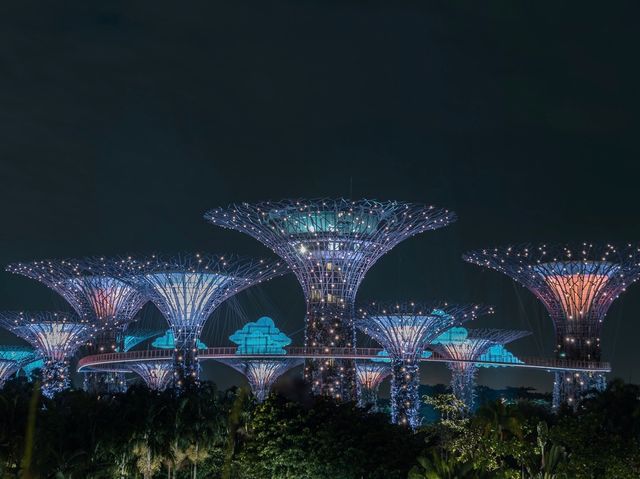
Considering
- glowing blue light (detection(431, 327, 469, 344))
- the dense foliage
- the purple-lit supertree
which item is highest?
the purple-lit supertree

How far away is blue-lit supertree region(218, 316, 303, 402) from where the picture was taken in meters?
81.9

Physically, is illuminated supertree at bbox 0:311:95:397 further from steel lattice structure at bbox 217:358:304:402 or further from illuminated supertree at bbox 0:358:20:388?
illuminated supertree at bbox 0:358:20:388

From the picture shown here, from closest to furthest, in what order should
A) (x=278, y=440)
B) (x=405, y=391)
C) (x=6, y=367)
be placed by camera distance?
(x=278, y=440), (x=405, y=391), (x=6, y=367)

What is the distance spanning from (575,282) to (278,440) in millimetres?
33627

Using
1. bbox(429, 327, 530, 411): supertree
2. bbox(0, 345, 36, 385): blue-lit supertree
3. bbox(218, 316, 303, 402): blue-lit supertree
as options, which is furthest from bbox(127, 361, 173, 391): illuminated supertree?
bbox(429, 327, 530, 411): supertree

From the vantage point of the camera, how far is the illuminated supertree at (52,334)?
73.1 m

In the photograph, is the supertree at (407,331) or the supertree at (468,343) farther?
the supertree at (468,343)

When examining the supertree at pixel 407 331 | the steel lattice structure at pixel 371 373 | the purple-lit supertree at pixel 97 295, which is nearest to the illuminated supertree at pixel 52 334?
the purple-lit supertree at pixel 97 295

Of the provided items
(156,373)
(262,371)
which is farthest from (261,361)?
(156,373)

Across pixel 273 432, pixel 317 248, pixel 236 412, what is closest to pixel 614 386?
pixel 273 432

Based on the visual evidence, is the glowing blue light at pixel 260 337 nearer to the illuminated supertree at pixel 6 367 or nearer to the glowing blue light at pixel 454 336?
the glowing blue light at pixel 454 336

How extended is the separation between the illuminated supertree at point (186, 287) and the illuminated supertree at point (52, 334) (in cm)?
1335

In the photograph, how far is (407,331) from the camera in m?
62.7

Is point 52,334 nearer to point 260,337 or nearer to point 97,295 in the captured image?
point 97,295
